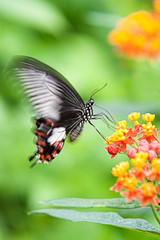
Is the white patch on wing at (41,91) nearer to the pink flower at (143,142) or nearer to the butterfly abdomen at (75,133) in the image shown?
the butterfly abdomen at (75,133)

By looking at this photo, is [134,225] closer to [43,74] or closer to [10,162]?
[43,74]

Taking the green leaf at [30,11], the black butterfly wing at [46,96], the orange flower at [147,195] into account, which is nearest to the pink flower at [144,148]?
the orange flower at [147,195]

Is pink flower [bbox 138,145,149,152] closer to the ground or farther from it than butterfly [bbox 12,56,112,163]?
closer to the ground

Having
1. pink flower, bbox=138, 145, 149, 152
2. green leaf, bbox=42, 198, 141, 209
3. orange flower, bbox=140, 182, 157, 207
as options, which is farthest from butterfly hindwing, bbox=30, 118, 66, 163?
orange flower, bbox=140, 182, 157, 207

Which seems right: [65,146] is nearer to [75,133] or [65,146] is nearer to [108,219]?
[75,133]

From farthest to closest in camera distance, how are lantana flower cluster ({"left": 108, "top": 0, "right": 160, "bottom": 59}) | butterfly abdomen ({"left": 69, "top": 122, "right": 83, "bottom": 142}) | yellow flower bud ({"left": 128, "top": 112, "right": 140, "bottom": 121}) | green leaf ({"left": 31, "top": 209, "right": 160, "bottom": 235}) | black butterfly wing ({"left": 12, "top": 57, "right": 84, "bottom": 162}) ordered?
lantana flower cluster ({"left": 108, "top": 0, "right": 160, "bottom": 59})
butterfly abdomen ({"left": 69, "top": 122, "right": 83, "bottom": 142})
black butterfly wing ({"left": 12, "top": 57, "right": 84, "bottom": 162})
yellow flower bud ({"left": 128, "top": 112, "right": 140, "bottom": 121})
green leaf ({"left": 31, "top": 209, "right": 160, "bottom": 235})

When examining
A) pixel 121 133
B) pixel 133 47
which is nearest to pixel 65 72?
pixel 133 47

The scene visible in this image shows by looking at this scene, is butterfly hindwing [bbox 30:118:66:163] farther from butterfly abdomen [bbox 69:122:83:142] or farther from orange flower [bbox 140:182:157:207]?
orange flower [bbox 140:182:157:207]

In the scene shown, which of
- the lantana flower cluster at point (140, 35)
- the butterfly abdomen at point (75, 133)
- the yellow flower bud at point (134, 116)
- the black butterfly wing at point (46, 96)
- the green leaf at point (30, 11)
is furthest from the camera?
the green leaf at point (30, 11)
